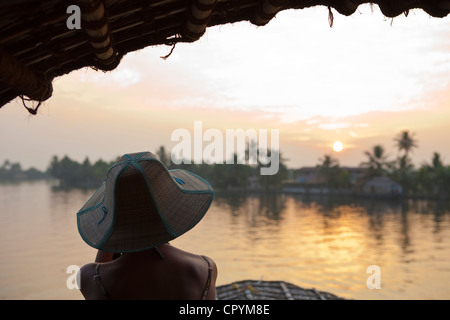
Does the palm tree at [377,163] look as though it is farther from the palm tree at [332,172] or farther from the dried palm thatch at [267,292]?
the dried palm thatch at [267,292]

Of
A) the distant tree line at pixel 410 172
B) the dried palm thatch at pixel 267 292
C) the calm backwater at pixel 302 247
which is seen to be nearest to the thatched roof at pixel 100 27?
the dried palm thatch at pixel 267 292

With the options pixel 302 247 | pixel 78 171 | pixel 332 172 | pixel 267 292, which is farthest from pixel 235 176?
pixel 267 292

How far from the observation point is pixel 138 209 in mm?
1149

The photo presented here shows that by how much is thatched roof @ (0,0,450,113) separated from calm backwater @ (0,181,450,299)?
58.1ft

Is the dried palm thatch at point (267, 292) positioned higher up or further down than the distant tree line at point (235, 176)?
further down

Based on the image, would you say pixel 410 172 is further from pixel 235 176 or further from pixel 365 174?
pixel 235 176

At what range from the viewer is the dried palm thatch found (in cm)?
658

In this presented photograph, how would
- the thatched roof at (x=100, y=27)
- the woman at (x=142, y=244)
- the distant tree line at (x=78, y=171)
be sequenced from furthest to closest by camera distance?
the distant tree line at (x=78, y=171), the thatched roof at (x=100, y=27), the woman at (x=142, y=244)

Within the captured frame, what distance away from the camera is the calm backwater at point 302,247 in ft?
64.7

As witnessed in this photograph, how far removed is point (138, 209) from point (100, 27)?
690 millimetres

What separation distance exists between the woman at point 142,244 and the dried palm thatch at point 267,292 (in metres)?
5.64

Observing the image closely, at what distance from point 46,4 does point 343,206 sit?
46945 mm

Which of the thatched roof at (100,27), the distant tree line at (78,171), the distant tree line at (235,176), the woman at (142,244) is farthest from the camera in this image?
the distant tree line at (78,171)

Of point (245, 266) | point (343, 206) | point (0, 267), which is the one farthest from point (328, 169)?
point (0, 267)
